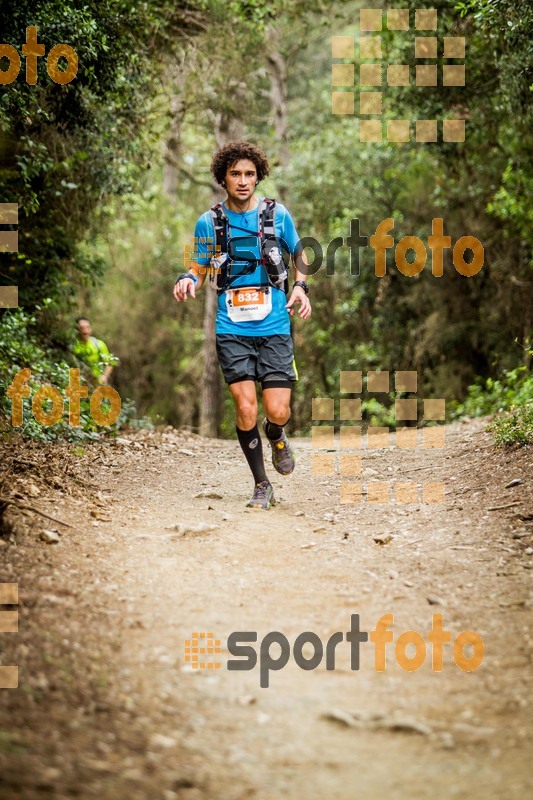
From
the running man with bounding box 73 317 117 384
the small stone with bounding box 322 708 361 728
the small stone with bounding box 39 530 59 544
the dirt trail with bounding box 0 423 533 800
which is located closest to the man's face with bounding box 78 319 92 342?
the running man with bounding box 73 317 117 384

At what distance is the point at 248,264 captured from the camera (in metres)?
5.93

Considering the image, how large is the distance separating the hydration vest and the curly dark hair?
31cm

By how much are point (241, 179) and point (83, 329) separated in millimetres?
6173

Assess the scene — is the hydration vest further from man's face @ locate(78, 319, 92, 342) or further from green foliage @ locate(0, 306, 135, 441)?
man's face @ locate(78, 319, 92, 342)

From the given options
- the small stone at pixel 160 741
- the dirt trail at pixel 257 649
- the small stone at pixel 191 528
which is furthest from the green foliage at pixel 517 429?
the small stone at pixel 160 741

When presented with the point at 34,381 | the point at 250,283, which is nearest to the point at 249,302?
the point at 250,283

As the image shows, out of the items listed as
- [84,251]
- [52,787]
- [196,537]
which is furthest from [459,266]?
[52,787]

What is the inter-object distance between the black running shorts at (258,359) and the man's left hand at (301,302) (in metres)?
0.32

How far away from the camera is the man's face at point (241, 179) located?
230 inches

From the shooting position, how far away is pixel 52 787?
2184 mm

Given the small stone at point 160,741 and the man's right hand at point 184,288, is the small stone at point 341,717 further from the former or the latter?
the man's right hand at point 184,288

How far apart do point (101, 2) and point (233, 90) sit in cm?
744

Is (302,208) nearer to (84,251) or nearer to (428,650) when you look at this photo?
(84,251)

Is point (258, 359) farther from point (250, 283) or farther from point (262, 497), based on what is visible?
point (262, 497)
